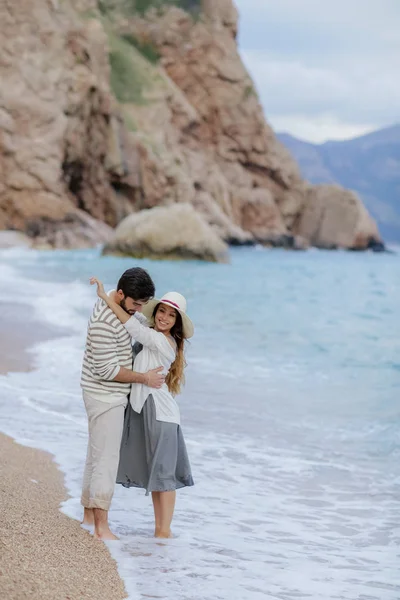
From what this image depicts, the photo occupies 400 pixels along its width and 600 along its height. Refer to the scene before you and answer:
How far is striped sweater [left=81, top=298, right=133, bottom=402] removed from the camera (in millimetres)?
4672

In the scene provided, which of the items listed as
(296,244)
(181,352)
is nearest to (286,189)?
(296,244)

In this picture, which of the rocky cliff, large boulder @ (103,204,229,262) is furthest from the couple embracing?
the rocky cliff

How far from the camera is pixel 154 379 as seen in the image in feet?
15.6

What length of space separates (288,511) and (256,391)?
453 cm

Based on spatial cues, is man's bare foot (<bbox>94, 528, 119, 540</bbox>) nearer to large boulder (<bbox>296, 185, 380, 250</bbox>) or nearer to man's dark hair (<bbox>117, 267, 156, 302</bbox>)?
man's dark hair (<bbox>117, 267, 156, 302</bbox>)

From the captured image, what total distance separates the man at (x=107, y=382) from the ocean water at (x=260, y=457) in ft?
0.92

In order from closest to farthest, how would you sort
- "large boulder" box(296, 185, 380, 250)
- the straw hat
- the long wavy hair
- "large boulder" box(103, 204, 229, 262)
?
the straw hat, the long wavy hair, "large boulder" box(103, 204, 229, 262), "large boulder" box(296, 185, 380, 250)

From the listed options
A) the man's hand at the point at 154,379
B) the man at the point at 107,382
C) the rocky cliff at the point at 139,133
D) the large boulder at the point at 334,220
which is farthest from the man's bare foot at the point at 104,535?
the large boulder at the point at 334,220

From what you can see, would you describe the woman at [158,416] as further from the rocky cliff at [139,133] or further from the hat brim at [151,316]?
the rocky cliff at [139,133]

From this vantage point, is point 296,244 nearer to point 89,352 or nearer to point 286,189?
point 286,189

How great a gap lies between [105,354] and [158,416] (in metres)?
0.44

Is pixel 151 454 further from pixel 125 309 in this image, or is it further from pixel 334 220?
pixel 334 220

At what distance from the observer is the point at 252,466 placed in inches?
274

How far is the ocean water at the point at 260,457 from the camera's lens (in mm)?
4539
